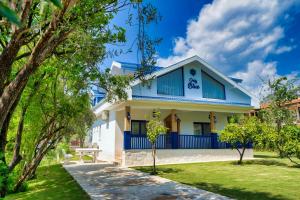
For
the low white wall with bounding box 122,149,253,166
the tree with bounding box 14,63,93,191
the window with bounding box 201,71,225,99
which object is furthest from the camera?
the window with bounding box 201,71,225,99

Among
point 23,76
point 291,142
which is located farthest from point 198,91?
point 23,76

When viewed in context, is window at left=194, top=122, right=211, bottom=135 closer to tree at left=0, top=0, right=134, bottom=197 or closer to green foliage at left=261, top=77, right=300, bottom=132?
green foliage at left=261, top=77, right=300, bottom=132

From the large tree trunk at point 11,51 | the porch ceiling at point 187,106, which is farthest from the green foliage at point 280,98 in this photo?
the large tree trunk at point 11,51

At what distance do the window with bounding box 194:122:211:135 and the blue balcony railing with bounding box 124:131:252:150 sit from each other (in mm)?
1984

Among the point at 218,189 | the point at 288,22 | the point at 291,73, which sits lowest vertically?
the point at 218,189

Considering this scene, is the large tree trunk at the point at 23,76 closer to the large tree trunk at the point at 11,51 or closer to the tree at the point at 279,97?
the large tree trunk at the point at 11,51

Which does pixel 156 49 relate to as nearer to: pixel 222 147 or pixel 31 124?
pixel 31 124

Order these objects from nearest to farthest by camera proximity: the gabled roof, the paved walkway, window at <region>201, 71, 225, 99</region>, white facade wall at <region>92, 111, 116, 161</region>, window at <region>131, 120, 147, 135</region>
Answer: the paved walkway
the gabled roof
window at <region>131, 120, 147, 135</region>
white facade wall at <region>92, 111, 116, 161</region>
window at <region>201, 71, 225, 99</region>

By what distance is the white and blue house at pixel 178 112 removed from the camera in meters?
17.2

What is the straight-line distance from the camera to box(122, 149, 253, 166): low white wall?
16672 millimetres

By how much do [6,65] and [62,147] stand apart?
66.0 ft

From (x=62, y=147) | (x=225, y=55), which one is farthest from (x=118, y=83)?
(x=225, y=55)

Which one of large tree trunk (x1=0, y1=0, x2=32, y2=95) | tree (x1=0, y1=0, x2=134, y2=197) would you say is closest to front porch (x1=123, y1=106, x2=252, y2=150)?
tree (x1=0, y1=0, x2=134, y2=197)

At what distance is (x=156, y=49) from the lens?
6.98m
